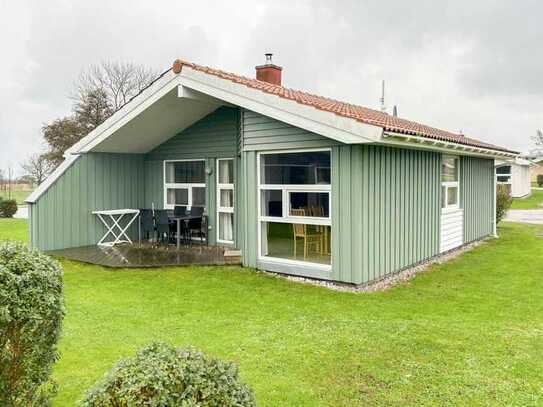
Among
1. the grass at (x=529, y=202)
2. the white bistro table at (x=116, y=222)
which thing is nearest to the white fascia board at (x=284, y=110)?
the white bistro table at (x=116, y=222)

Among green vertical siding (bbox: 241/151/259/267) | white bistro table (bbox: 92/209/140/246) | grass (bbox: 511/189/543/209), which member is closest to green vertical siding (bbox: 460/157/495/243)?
green vertical siding (bbox: 241/151/259/267)

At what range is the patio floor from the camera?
9.16m

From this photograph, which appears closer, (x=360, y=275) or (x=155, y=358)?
(x=155, y=358)

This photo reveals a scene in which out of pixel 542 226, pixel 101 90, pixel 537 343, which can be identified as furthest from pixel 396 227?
pixel 101 90

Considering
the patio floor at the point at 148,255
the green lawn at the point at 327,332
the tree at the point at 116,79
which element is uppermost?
the tree at the point at 116,79

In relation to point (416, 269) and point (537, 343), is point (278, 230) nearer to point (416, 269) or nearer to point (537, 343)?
point (416, 269)

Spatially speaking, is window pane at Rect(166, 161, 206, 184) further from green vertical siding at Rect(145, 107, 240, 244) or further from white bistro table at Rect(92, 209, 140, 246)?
white bistro table at Rect(92, 209, 140, 246)

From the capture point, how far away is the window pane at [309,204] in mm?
8148

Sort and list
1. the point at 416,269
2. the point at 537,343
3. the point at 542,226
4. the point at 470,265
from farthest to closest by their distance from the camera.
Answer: the point at 542,226, the point at 470,265, the point at 416,269, the point at 537,343

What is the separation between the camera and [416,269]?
30.6 feet

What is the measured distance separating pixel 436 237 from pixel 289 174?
433 centimetres

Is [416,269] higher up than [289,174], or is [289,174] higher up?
[289,174]

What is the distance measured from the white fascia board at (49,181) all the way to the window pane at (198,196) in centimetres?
300

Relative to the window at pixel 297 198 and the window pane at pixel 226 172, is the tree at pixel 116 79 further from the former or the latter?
the window at pixel 297 198
